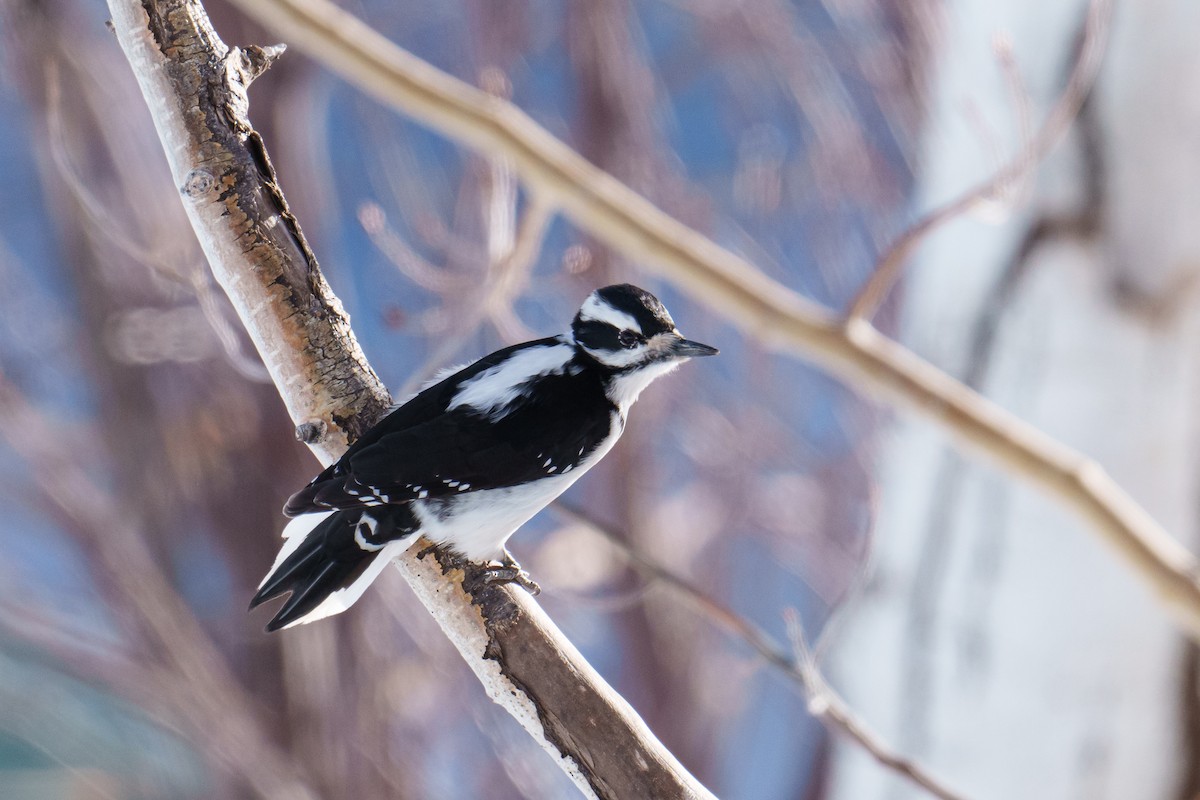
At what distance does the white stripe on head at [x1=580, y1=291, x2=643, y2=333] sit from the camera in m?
1.57

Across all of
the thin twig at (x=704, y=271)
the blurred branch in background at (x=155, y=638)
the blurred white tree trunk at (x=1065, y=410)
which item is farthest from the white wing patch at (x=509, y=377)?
the blurred branch in background at (x=155, y=638)

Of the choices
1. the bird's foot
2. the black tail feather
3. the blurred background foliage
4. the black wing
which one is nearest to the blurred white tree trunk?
the blurred background foliage

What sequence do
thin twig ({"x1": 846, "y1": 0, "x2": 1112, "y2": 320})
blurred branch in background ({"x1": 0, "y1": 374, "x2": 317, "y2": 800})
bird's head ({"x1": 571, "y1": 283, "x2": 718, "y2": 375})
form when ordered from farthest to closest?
blurred branch in background ({"x1": 0, "y1": 374, "x2": 317, "y2": 800}) < thin twig ({"x1": 846, "y1": 0, "x2": 1112, "y2": 320}) < bird's head ({"x1": 571, "y1": 283, "x2": 718, "y2": 375})

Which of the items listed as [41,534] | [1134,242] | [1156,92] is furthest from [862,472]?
[41,534]

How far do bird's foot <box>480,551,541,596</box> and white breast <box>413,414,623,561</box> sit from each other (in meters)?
0.01

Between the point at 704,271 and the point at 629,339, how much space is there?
49 centimetres

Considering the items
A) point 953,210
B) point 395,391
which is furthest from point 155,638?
point 953,210

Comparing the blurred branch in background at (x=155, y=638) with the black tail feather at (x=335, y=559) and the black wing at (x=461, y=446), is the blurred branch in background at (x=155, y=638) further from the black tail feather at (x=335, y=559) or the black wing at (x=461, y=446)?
the black wing at (x=461, y=446)

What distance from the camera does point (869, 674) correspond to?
3260mm

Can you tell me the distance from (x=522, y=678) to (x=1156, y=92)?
2.39m

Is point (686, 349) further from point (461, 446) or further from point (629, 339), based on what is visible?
point (461, 446)

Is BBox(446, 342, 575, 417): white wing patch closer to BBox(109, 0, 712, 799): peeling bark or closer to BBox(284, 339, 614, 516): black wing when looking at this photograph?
BBox(284, 339, 614, 516): black wing

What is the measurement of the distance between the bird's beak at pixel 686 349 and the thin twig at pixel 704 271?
0.48 metres

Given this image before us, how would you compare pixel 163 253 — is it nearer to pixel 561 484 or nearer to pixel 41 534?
pixel 41 534
